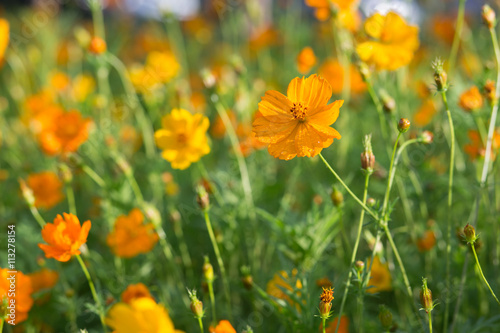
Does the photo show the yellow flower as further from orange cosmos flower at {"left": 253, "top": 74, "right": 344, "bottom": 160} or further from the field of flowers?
orange cosmos flower at {"left": 253, "top": 74, "right": 344, "bottom": 160}

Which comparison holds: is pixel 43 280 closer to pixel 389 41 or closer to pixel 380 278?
pixel 380 278

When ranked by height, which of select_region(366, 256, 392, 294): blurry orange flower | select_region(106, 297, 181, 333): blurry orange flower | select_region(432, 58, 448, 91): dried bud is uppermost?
select_region(432, 58, 448, 91): dried bud

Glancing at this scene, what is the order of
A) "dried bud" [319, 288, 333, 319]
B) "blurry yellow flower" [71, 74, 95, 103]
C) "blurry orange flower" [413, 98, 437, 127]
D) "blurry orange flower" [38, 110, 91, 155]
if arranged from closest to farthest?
"dried bud" [319, 288, 333, 319] < "blurry orange flower" [38, 110, 91, 155] < "blurry orange flower" [413, 98, 437, 127] < "blurry yellow flower" [71, 74, 95, 103]

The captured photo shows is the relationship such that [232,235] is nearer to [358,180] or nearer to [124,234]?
[124,234]

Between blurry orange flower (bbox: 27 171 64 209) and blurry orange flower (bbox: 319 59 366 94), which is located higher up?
blurry orange flower (bbox: 319 59 366 94)

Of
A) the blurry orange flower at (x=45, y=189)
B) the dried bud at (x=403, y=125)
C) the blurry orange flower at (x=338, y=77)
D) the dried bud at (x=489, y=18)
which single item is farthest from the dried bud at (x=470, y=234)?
the blurry orange flower at (x=45, y=189)

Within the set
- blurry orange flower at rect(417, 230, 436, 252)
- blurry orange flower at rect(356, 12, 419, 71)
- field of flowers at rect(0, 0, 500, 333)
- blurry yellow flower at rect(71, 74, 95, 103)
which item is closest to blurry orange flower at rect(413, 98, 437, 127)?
field of flowers at rect(0, 0, 500, 333)

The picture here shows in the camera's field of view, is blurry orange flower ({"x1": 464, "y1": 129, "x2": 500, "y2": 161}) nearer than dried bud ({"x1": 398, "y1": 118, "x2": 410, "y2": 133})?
No

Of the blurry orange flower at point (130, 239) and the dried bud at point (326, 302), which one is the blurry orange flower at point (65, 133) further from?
the dried bud at point (326, 302)
